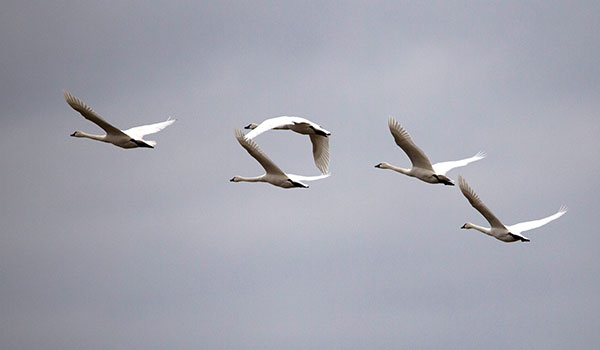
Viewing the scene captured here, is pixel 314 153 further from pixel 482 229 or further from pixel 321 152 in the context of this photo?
pixel 482 229

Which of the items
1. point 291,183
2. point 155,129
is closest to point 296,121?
point 291,183

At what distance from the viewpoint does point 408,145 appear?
2721 inches

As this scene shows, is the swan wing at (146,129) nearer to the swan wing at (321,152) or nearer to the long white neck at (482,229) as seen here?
the swan wing at (321,152)

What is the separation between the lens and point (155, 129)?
7612 cm

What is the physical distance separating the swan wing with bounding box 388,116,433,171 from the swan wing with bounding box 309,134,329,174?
4.21m

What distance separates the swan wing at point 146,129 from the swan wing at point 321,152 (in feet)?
21.0

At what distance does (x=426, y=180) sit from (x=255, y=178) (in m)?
6.54

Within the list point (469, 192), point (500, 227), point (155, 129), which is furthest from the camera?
point (155, 129)

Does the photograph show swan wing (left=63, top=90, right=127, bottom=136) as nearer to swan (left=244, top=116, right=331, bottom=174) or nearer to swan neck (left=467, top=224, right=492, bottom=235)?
swan (left=244, top=116, right=331, bottom=174)

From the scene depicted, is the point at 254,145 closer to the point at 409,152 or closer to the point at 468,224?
the point at 409,152

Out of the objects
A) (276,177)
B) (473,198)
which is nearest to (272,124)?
(276,177)

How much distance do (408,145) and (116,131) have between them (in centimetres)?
1122

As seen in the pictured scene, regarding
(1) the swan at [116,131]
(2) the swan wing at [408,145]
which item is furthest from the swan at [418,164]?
(1) the swan at [116,131]

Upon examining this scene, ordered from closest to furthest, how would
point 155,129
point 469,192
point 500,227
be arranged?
point 469,192, point 500,227, point 155,129
